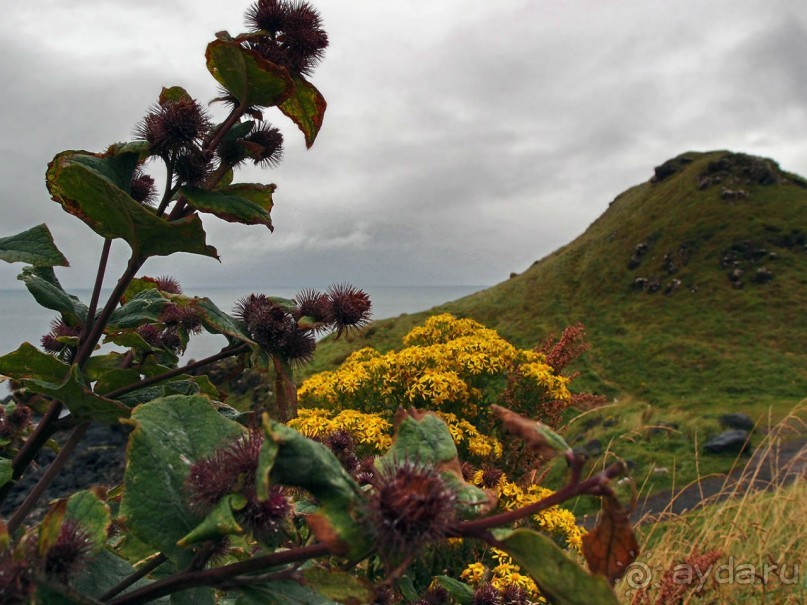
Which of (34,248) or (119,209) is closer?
(119,209)

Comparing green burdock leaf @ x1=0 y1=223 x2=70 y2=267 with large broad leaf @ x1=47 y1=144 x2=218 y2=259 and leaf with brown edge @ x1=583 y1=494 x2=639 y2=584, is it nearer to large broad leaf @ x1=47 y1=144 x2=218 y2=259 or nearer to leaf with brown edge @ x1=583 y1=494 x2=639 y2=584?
large broad leaf @ x1=47 y1=144 x2=218 y2=259

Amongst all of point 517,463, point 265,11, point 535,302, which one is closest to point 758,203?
point 535,302

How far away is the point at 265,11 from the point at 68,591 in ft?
5.19

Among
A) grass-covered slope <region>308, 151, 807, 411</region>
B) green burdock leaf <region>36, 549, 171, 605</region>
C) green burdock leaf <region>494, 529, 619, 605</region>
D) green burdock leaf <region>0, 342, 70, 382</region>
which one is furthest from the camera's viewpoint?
grass-covered slope <region>308, 151, 807, 411</region>

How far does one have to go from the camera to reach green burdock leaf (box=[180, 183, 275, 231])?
1.49 metres

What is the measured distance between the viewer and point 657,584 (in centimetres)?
517

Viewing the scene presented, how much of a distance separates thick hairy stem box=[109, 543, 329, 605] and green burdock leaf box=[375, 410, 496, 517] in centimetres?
16

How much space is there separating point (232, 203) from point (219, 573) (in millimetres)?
939

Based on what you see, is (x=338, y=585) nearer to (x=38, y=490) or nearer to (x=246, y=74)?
(x=38, y=490)

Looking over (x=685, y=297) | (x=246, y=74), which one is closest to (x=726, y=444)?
Answer: (x=246, y=74)

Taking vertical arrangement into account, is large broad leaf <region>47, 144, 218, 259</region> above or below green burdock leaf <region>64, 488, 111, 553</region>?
above

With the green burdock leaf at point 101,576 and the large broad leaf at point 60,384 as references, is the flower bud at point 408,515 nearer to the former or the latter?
the green burdock leaf at point 101,576

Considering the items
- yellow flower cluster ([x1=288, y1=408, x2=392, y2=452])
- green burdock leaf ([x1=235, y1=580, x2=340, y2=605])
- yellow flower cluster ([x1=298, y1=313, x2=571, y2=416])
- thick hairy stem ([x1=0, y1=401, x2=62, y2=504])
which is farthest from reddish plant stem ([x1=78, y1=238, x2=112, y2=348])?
yellow flower cluster ([x1=298, y1=313, x2=571, y2=416])

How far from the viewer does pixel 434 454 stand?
3.18 feet
